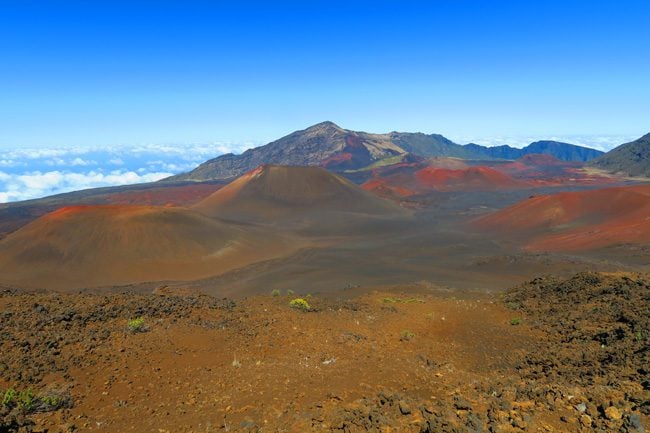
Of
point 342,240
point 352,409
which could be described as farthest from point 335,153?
point 352,409

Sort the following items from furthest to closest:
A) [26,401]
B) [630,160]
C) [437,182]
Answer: [630,160]
[437,182]
[26,401]

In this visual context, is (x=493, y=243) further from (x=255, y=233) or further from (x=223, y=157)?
(x=223, y=157)

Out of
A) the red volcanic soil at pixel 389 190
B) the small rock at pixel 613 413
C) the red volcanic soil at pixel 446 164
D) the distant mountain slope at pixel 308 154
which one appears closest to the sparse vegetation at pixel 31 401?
the small rock at pixel 613 413

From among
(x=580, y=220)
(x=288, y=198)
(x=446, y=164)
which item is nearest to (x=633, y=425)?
(x=580, y=220)

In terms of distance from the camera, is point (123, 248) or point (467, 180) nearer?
point (123, 248)

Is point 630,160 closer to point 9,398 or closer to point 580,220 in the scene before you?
point 580,220

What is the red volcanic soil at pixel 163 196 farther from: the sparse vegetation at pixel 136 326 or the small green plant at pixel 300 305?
the sparse vegetation at pixel 136 326
